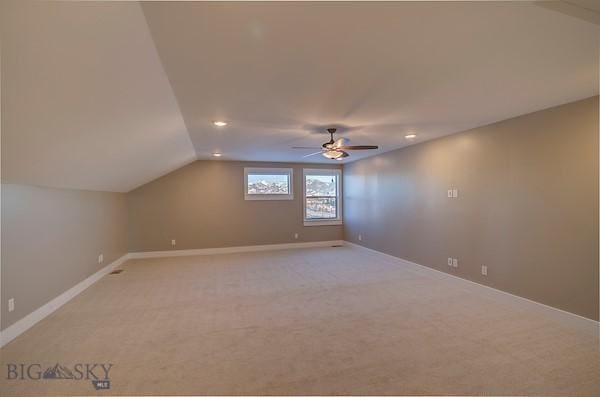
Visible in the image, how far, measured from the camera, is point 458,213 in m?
4.31

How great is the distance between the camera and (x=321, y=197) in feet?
26.0

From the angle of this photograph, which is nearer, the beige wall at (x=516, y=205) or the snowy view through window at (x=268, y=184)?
the beige wall at (x=516, y=205)

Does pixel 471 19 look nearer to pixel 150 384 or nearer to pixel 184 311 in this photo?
pixel 150 384

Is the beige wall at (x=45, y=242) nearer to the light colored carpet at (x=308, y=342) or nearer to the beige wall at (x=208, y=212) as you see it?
the light colored carpet at (x=308, y=342)

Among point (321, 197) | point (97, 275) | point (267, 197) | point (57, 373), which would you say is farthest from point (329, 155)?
point (97, 275)

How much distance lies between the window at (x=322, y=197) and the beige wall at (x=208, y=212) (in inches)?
9.8

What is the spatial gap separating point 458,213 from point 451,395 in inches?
119

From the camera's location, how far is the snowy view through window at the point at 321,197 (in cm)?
779

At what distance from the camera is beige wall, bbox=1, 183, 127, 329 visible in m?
2.69

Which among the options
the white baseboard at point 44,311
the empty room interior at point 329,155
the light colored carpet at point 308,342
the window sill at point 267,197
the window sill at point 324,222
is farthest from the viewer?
the window sill at point 324,222

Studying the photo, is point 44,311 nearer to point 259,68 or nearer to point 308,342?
point 308,342

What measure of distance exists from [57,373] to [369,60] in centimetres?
340

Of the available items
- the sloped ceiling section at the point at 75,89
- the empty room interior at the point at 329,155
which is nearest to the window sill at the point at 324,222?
the empty room interior at the point at 329,155

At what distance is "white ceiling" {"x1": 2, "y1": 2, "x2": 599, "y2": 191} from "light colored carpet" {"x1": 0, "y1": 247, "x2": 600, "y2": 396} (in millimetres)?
1731
